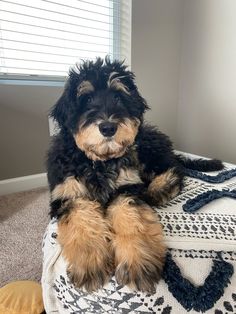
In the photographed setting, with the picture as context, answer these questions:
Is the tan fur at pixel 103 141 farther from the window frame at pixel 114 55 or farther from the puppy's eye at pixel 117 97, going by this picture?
the window frame at pixel 114 55

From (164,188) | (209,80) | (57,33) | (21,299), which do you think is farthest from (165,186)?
(57,33)

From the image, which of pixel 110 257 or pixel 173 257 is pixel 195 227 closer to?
pixel 173 257

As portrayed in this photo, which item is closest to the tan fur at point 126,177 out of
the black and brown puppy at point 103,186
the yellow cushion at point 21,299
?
the black and brown puppy at point 103,186

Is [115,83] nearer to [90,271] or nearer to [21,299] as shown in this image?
[90,271]

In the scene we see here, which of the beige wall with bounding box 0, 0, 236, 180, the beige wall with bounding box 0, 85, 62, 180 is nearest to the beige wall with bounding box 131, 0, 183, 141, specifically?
the beige wall with bounding box 0, 0, 236, 180

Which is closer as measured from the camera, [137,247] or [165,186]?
[137,247]

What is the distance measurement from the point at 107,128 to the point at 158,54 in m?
1.99

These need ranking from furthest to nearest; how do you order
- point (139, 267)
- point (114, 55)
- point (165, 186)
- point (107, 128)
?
1. point (114, 55)
2. point (165, 186)
3. point (107, 128)
4. point (139, 267)

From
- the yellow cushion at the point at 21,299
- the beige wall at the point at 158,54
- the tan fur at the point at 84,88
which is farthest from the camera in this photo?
the beige wall at the point at 158,54

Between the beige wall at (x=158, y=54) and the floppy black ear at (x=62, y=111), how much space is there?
165 cm

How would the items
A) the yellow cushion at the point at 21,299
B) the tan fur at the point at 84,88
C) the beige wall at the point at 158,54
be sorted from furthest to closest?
the beige wall at the point at 158,54
the tan fur at the point at 84,88
the yellow cushion at the point at 21,299

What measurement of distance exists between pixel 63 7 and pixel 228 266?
2.33 metres

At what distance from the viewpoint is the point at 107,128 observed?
3.17 feet

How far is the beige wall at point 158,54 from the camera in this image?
2.51 m
